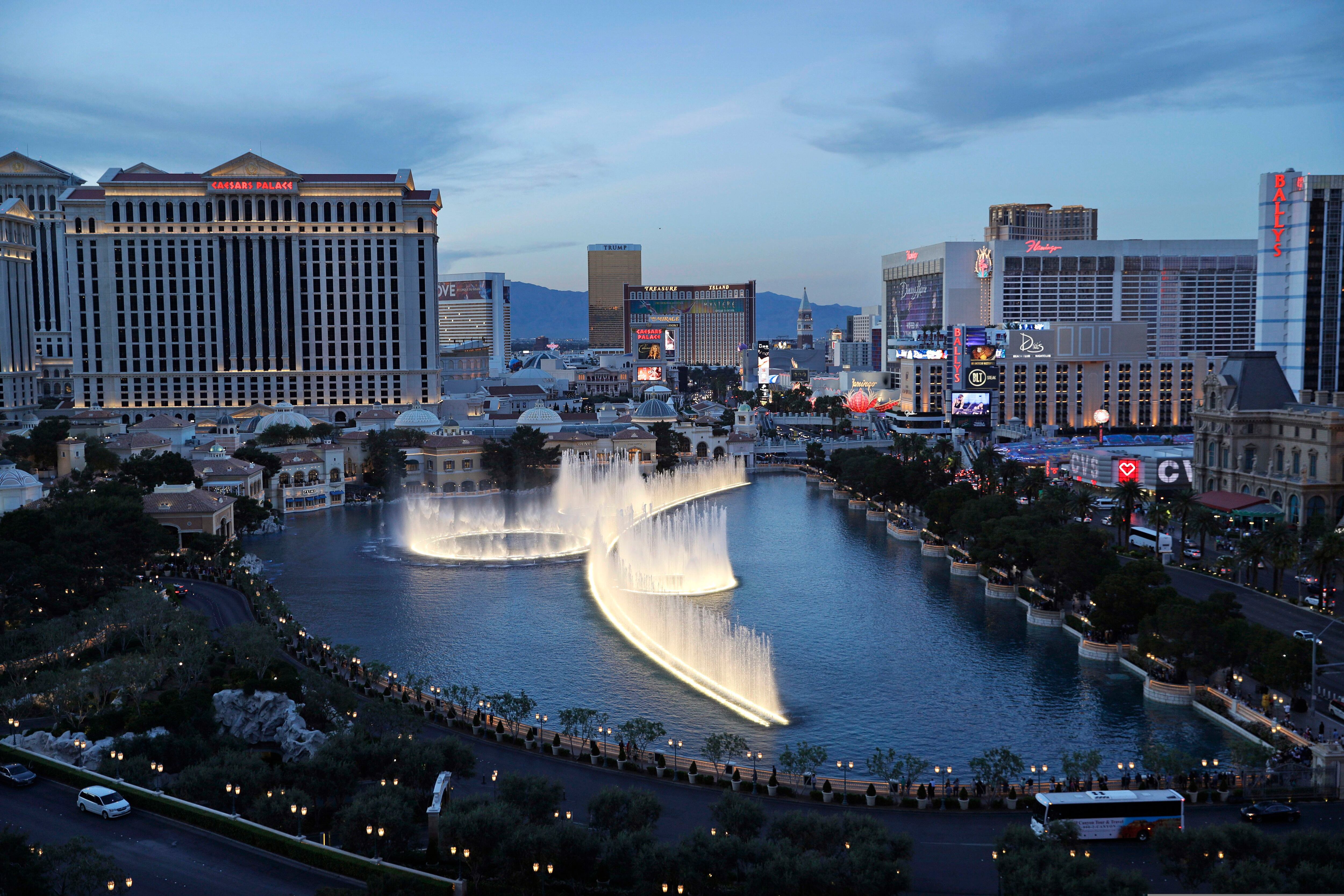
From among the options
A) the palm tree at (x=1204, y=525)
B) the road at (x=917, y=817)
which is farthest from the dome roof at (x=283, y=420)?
the road at (x=917, y=817)

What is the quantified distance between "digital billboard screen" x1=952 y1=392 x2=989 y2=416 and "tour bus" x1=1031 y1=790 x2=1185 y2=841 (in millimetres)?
90391

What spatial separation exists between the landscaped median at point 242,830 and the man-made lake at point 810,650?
10999mm

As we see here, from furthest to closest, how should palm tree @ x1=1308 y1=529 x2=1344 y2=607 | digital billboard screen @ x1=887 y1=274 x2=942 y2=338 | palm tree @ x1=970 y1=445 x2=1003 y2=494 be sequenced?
digital billboard screen @ x1=887 y1=274 x2=942 y2=338 < palm tree @ x1=970 y1=445 x2=1003 y2=494 < palm tree @ x1=1308 y1=529 x2=1344 y2=607

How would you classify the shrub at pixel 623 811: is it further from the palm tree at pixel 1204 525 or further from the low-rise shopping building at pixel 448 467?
the low-rise shopping building at pixel 448 467

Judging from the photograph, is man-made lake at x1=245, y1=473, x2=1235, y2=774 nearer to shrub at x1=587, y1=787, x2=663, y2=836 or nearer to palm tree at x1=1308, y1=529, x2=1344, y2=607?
shrub at x1=587, y1=787, x2=663, y2=836

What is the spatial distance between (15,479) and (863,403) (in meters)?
114

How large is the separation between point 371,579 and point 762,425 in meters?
89.1

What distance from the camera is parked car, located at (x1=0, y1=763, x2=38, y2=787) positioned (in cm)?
2692

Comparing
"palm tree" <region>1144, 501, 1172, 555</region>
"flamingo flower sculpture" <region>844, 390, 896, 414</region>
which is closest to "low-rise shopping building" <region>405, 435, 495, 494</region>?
"palm tree" <region>1144, 501, 1172, 555</region>

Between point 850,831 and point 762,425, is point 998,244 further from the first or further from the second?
point 850,831

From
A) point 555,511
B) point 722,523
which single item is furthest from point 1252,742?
point 555,511

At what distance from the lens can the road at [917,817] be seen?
2352 cm

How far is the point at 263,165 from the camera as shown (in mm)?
116000

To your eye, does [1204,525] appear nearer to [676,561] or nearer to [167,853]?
[676,561]
